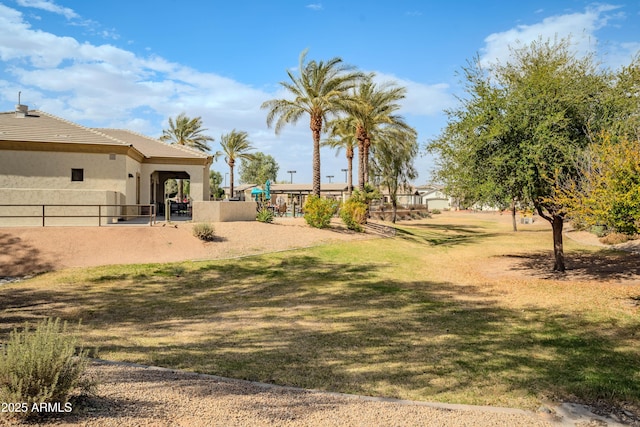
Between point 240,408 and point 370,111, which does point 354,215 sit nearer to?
point 370,111

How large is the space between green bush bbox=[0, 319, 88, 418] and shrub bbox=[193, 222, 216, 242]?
1504 centimetres

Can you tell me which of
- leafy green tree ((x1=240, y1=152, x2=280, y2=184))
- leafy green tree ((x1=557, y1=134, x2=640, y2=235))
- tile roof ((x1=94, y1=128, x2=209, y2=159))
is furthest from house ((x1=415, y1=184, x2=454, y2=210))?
leafy green tree ((x1=557, y1=134, x2=640, y2=235))

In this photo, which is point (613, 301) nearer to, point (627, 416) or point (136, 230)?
point (627, 416)

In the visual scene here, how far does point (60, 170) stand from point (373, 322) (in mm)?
21623

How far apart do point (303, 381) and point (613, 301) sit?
34.9 feet

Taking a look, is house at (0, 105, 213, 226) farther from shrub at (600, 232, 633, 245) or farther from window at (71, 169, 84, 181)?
shrub at (600, 232, 633, 245)

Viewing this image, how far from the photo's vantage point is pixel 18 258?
50.8 ft

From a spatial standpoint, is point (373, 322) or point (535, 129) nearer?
point (373, 322)

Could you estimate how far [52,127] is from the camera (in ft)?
81.9

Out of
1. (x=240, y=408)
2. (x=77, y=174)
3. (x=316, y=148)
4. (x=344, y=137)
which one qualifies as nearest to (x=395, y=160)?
(x=344, y=137)

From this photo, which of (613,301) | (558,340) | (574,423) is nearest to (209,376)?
(574,423)

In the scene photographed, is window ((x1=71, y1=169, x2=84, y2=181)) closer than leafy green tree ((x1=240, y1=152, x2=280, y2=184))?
Yes

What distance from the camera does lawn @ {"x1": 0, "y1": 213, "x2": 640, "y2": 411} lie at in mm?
6328

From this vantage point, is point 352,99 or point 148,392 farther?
point 352,99
